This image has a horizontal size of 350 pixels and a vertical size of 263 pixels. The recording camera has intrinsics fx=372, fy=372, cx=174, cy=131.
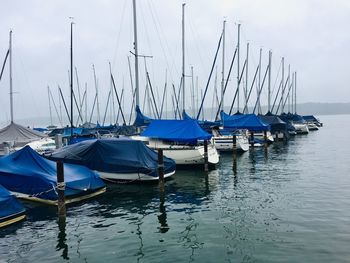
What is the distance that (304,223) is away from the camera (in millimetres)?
15203

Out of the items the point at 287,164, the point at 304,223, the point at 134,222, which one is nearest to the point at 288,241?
the point at 304,223

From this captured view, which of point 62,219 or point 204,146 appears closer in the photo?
point 62,219

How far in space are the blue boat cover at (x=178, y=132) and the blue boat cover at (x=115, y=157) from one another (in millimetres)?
6286

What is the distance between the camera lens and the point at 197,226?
15.2m

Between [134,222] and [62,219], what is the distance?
312 centimetres

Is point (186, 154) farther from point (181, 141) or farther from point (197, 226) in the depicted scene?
point (197, 226)

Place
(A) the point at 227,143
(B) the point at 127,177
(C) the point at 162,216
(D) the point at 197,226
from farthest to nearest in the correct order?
(A) the point at 227,143
(B) the point at 127,177
(C) the point at 162,216
(D) the point at 197,226

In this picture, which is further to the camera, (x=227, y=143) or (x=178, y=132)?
(x=227, y=143)

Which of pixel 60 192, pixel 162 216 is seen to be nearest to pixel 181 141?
pixel 162 216

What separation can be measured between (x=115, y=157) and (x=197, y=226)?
9536 millimetres

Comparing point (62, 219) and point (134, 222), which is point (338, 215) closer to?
point (134, 222)

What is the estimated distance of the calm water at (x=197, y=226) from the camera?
12336 mm

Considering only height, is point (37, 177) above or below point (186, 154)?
above

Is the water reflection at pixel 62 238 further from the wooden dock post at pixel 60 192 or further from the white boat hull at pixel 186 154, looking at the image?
the white boat hull at pixel 186 154
